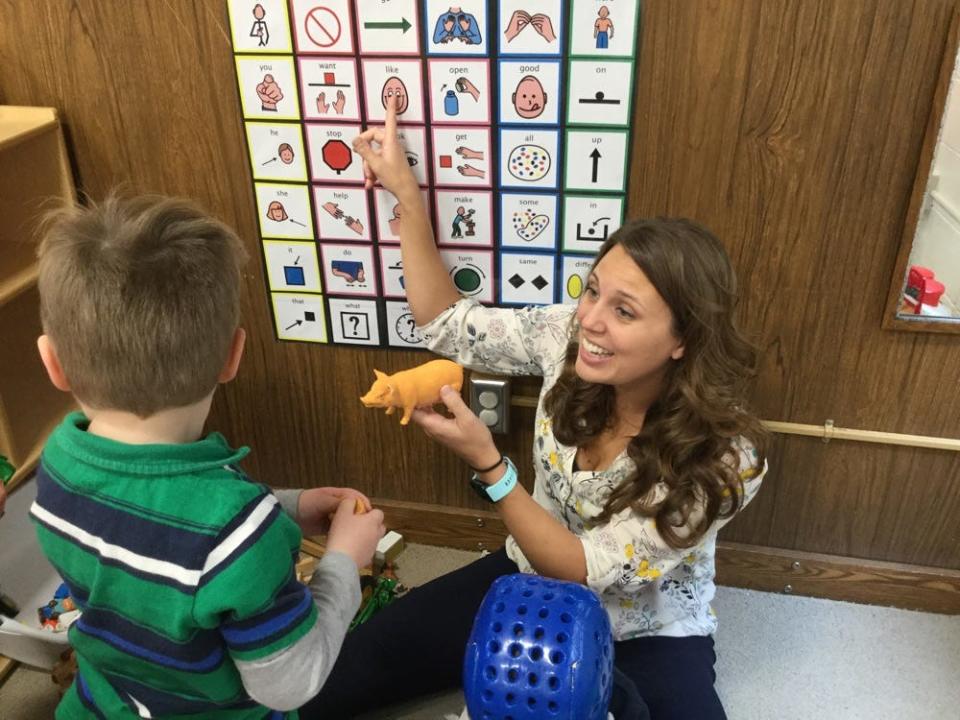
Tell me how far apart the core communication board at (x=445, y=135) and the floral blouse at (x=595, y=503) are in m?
0.11

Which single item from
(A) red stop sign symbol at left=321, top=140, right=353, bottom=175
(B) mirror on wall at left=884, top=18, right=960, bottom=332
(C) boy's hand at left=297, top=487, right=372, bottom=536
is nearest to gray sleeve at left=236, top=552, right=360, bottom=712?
(C) boy's hand at left=297, top=487, right=372, bottom=536

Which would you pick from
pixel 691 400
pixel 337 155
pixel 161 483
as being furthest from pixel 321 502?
pixel 337 155

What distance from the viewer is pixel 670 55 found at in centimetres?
135

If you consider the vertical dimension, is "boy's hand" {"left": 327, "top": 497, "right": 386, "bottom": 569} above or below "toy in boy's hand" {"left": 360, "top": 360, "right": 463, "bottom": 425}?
below

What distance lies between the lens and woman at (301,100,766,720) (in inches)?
47.8

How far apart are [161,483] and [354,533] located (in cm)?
30

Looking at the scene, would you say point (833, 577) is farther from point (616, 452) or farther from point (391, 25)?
point (391, 25)

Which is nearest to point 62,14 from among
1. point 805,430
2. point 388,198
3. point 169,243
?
point 388,198

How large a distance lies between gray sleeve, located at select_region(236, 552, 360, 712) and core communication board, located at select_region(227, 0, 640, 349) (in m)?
0.74

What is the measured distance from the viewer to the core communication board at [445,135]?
1391 millimetres

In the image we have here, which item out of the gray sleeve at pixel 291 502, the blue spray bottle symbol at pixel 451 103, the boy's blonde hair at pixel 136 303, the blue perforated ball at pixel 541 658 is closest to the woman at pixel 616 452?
the blue spray bottle symbol at pixel 451 103

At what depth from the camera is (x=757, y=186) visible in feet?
4.68

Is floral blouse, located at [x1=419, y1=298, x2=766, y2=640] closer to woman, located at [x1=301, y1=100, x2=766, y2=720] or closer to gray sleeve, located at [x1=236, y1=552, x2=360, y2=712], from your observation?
woman, located at [x1=301, y1=100, x2=766, y2=720]

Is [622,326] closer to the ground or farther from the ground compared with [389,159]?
closer to the ground
